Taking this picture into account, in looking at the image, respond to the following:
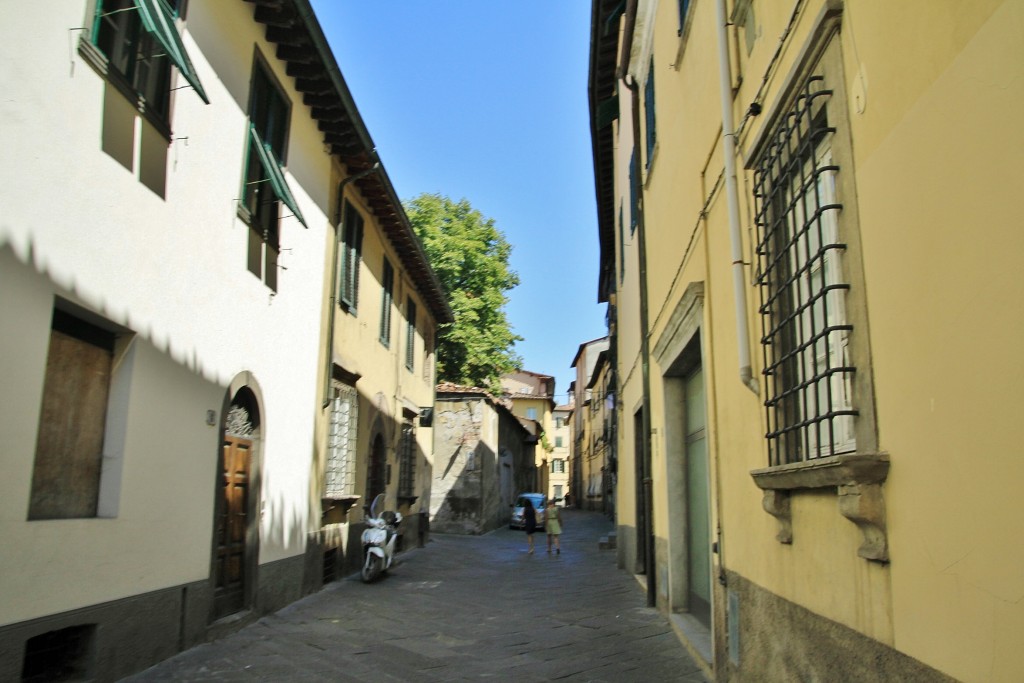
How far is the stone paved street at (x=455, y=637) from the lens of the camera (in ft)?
19.6

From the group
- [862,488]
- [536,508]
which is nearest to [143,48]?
[862,488]

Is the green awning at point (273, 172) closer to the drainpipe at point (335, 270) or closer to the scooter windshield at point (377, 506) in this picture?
the drainpipe at point (335, 270)

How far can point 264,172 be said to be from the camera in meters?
→ 8.34

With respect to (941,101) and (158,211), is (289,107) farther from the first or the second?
(941,101)

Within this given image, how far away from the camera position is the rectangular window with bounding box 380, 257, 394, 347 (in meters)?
14.5

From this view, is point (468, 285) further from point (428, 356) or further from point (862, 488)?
point (862, 488)

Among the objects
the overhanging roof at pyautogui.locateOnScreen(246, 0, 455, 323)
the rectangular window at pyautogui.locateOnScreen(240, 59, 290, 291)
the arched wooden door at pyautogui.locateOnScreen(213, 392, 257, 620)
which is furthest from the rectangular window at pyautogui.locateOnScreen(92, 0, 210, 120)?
the arched wooden door at pyautogui.locateOnScreen(213, 392, 257, 620)

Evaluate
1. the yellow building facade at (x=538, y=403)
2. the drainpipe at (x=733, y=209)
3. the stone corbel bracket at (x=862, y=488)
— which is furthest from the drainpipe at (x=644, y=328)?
the yellow building facade at (x=538, y=403)

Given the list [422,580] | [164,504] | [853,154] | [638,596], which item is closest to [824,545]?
[853,154]

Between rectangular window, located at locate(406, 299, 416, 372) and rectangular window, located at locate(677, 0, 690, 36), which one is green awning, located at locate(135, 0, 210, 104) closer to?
rectangular window, located at locate(677, 0, 690, 36)

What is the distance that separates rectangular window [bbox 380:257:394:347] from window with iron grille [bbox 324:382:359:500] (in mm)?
2471

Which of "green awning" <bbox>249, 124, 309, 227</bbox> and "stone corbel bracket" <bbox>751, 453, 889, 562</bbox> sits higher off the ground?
"green awning" <bbox>249, 124, 309, 227</bbox>

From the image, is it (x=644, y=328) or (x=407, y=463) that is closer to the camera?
(x=644, y=328)

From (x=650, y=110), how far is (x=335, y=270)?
4743mm
